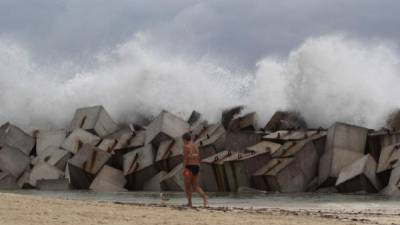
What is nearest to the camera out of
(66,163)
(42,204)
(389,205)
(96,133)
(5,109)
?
(42,204)

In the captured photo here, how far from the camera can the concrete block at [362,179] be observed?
15.7m

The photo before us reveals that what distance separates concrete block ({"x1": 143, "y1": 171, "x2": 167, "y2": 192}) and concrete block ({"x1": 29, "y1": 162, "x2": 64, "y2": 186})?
8.60ft

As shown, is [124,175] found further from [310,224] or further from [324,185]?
[310,224]

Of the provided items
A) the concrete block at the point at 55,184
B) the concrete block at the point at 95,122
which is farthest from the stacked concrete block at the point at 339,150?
the concrete block at the point at 95,122

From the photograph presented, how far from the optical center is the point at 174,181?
17.5 metres

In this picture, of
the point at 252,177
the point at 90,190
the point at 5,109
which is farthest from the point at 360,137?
the point at 5,109

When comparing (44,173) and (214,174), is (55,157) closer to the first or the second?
(44,173)

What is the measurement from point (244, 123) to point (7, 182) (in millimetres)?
6290

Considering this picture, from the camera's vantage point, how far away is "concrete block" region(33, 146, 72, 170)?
830 inches

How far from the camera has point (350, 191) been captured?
15812 mm

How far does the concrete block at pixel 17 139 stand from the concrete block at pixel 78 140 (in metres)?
1.23

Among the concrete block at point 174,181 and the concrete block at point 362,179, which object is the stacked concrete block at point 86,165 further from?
the concrete block at point 362,179

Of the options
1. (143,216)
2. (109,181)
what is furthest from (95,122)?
(143,216)

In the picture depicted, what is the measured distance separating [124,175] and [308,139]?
15.5 ft
